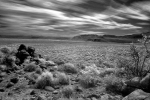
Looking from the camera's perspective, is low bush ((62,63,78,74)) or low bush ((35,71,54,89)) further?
low bush ((62,63,78,74))

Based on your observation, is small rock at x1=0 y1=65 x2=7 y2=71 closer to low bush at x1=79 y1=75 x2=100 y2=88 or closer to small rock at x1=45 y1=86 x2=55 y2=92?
small rock at x1=45 y1=86 x2=55 y2=92

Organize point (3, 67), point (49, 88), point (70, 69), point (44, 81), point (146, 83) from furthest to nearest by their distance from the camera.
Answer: point (70, 69), point (3, 67), point (44, 81), point (49, 88), point (146, 83)

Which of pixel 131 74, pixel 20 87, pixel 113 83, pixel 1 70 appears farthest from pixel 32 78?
pixel 131 74

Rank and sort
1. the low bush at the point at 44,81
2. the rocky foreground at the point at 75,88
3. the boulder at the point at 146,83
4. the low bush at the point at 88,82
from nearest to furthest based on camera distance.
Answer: the boulder at the point at 146,83 < the rocky foreground at the point at 75,88 < the low bush at the point at 44,81 < the low bush at the point at 88,82

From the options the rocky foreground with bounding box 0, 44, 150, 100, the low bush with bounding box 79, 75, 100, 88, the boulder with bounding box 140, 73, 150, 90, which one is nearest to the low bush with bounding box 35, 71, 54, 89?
the rocky foreground with bounding box 0, 44, 150, 100

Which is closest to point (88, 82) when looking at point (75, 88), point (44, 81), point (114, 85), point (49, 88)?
point (75, 88)

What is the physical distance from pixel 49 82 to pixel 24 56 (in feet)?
23.3

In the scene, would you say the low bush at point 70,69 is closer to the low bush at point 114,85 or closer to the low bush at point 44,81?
the low bush at point 44,81

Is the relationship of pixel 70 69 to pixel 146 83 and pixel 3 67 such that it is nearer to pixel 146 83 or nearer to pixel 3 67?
pixel 3 67

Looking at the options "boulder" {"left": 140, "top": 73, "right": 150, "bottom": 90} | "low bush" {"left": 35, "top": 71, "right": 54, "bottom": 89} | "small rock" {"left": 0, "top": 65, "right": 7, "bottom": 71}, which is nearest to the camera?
"boulder" {"left": 140, "top": 73, "right": 150, "bottom": 90}

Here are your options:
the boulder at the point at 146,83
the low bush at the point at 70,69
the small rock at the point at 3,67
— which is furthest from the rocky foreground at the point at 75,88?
the low bush at the point at 70,69

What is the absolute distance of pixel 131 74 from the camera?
765 centimetres

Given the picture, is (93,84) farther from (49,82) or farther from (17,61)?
(17,61)

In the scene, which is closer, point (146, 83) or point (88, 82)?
point (146, 83)
